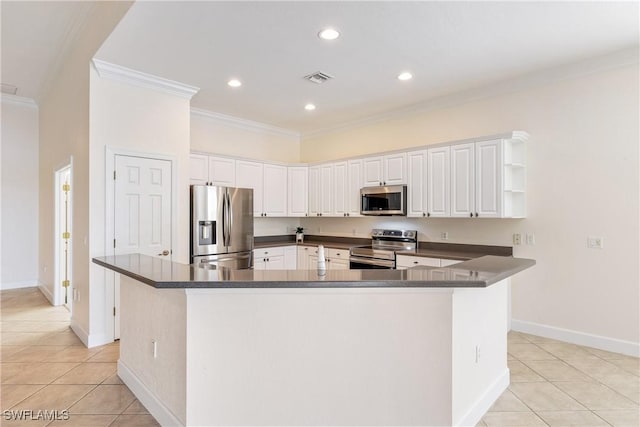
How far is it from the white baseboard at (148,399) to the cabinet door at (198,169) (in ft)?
8.56

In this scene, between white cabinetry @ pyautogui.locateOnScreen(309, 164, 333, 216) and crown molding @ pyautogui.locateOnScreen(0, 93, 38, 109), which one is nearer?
white cabinetry @ pyautogui.locateOnScreen(309, 164, 333, 216)

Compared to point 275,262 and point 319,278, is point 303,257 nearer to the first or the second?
point 275,262

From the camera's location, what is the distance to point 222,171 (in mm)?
5152

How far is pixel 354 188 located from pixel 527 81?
8.44ft

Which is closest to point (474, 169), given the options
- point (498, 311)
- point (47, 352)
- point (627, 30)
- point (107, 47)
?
point (627, 30)

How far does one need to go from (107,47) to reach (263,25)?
5.04 feet

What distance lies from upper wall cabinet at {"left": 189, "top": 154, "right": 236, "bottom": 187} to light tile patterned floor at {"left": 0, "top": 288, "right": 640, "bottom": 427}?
7.64 ft

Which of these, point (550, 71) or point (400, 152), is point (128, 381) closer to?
point (400, 152)

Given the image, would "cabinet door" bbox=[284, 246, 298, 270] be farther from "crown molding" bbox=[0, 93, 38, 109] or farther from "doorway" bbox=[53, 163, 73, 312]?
"crown molding" bbox=[0, 93, 38, 109]

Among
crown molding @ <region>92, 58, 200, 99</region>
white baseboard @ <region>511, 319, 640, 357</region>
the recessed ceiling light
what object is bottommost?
white baseboard @ <region>511, 319, 640, 357</region>

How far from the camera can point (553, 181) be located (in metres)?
3.85

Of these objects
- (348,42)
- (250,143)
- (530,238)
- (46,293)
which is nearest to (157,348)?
(348,42)

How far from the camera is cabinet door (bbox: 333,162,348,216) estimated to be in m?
5.54

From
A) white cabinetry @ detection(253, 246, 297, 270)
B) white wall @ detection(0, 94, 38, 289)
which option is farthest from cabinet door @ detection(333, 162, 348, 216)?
white wall @ detection(0, 94, 38, 289)
